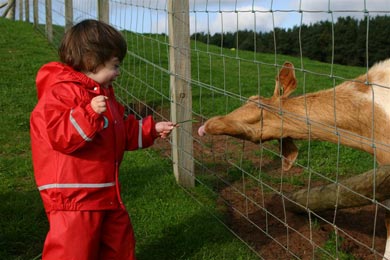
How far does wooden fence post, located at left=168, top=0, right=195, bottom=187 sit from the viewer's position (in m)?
4.16

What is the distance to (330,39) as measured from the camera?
12.2 metres

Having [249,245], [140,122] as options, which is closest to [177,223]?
[249,245]

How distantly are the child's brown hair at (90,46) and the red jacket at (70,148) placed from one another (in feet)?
0.19

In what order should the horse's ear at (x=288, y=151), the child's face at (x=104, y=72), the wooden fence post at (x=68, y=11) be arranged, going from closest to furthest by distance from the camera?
1. the child's face at (x=104, y=72)
2. the horse's ear at (x=288, y=151)
3. the wooden fence post at (x=68, y=11)

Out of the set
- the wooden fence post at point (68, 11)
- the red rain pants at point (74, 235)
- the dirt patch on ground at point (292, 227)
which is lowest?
the dirt patch on ground at point (292, 227)

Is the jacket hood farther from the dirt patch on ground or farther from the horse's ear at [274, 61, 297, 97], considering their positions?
the horse's ear at [274, 61, 297, 97]

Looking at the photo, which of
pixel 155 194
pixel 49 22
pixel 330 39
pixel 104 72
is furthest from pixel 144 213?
pixel 330 39

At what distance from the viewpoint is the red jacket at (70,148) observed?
2318mm

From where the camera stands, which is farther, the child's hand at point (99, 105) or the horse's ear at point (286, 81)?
the horse's ear at point (286, 81)

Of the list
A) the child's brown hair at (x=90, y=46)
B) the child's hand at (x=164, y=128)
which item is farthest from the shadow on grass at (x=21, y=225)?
the child's brown hair at (x=90, y=46)

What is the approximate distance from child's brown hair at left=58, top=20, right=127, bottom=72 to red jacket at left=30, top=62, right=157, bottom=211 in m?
0.06

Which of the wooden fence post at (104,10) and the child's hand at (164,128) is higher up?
the wooden fence post at (104,10)

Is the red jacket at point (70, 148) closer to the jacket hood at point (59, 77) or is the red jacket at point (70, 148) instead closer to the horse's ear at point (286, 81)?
the jacket hood at point (59, 77)

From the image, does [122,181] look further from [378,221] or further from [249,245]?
[378,221]
